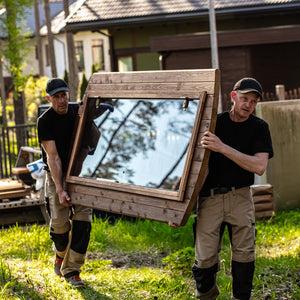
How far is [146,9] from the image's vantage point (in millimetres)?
19984

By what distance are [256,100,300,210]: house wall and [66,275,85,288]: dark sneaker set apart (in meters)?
4.36

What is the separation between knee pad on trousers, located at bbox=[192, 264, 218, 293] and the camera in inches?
213

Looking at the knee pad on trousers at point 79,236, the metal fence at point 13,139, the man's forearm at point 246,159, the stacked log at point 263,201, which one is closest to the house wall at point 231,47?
the metal fence at point 13,139

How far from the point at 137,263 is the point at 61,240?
4.05ft

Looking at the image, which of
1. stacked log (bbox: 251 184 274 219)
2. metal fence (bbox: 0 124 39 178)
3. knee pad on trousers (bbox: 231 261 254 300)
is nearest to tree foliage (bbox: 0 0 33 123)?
metal fence (bbox: 0 124 39 178)

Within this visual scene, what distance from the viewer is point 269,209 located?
9.36m

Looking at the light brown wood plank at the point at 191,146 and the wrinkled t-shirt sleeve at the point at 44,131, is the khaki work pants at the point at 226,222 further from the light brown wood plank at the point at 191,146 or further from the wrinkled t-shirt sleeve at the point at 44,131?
the wrinkled t-shirt sleeve at the point at 44,131

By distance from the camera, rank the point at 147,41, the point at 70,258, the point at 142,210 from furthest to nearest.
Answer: the point at 147,41 → the point at 70,258 → the point at 142,210

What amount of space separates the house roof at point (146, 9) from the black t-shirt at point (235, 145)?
13959mm

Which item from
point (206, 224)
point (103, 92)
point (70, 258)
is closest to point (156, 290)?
point (70, 258)

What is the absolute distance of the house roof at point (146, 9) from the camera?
18922 millimetres

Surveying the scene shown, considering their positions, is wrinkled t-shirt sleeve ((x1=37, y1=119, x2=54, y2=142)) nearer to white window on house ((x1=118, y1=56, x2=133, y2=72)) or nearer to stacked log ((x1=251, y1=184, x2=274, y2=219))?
stacked log ((x1=251, y1=184, x2=274, y2=219))

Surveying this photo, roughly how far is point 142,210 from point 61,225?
135 centimetres

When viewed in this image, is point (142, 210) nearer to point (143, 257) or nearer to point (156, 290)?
point (156, 290)
